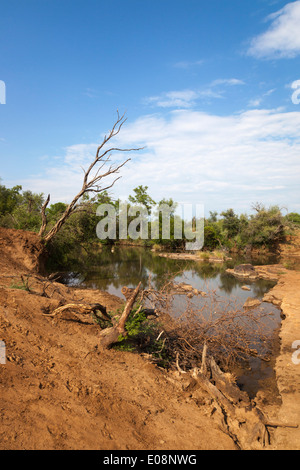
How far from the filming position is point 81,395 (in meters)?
3.94

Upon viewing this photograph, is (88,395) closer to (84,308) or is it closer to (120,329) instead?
(120,329)

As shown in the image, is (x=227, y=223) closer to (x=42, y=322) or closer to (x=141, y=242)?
(x=141, y=242)

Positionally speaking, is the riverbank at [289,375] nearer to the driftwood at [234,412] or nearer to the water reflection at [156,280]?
the driftwood at [234,412]

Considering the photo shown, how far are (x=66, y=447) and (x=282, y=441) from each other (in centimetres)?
294

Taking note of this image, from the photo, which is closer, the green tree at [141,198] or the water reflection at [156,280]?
the water reflection at [156,280]

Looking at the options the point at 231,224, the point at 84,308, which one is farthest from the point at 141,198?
the point at 84,308

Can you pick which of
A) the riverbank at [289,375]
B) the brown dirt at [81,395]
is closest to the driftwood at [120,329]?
the brown dirt at [81,395]

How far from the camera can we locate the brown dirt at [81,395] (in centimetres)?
326

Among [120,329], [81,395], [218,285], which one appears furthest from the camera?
[218,285]

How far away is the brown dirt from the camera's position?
10.7 ft

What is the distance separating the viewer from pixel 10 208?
933 inches

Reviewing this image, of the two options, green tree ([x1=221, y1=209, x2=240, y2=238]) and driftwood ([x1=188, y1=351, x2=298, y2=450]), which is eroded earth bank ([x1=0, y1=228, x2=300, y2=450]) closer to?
driftwood ([x1=188, y1=351, x2=298, y2=450])

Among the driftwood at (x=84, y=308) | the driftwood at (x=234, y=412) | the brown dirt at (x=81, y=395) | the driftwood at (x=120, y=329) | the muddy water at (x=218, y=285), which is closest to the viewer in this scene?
the brown dirt at (x=81, y=395)

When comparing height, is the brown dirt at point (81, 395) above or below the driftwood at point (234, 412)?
above
